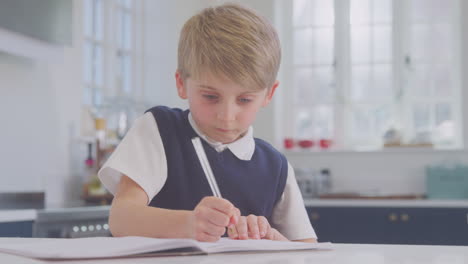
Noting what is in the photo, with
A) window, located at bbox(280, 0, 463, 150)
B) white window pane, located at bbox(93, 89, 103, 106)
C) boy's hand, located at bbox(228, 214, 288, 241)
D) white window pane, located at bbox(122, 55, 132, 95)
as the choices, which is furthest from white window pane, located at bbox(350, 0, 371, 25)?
boy's hand, located at bbox(228, 214, 288, 241)

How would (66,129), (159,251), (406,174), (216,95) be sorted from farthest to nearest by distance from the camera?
(406,174) < (66,129) < (216,95) < (159,251)

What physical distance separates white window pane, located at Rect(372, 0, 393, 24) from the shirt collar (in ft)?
12.9

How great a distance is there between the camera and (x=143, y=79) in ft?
16.0

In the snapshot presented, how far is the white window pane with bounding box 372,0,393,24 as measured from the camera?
5004 mm

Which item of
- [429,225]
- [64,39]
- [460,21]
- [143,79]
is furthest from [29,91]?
[460,21]

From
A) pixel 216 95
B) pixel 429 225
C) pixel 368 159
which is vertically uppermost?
pixel 216 95

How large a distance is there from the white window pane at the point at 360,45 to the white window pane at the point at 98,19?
1935 millimetres

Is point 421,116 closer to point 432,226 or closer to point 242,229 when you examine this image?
point 432,226

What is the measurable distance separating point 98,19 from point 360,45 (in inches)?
79.3

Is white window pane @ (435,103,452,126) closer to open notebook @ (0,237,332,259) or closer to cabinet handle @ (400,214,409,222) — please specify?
cabinet handle @ (400,214,409,222)

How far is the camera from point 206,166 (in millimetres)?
1282

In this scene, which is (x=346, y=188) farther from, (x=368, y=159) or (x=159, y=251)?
(x=159, y=251)

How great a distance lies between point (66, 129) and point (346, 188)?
206 cm

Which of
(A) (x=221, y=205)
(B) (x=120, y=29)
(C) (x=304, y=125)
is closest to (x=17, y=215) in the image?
(A) (x=221, y=205)
